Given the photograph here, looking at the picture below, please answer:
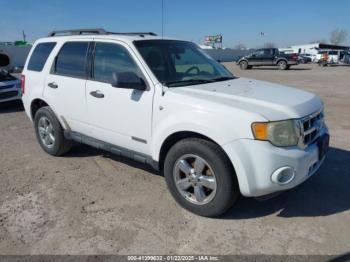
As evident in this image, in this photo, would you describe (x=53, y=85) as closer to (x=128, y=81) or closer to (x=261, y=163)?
(x=128, y=81)

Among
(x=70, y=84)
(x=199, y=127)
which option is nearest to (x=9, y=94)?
(x=70, y=84)

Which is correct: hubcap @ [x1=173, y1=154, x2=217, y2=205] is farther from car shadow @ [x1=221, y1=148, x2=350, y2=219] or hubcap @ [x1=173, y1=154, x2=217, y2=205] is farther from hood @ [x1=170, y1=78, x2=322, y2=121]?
hood @ [x1=170, y1=78, x2=322, y2=121]

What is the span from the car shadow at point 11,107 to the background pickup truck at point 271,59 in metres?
24.1

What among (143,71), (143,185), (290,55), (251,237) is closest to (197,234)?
(251,237)

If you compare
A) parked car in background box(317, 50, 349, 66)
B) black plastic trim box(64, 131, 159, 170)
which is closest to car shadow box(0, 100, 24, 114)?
black plastic trim box(64, 131, 159, 170)

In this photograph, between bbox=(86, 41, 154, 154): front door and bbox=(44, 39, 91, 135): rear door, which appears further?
bbox=(44, 39, 91, 135): rear door

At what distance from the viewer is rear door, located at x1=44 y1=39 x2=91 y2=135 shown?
186 inches

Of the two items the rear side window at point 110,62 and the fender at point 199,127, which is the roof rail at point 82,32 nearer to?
the rear side window at point 110,62

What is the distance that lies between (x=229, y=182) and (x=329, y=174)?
215 cm

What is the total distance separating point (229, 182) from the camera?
336 cm

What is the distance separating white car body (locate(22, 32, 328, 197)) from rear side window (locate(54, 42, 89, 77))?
102 millimetres

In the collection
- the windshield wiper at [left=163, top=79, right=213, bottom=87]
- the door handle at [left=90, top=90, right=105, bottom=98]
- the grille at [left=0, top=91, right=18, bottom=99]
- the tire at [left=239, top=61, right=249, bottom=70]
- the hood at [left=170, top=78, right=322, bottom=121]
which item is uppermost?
the windshield wiper at [left=163, top=79, right=213, bottom=87]

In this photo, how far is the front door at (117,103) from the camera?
397 centimetres

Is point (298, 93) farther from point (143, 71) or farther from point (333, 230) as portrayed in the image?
point (143, 71)
